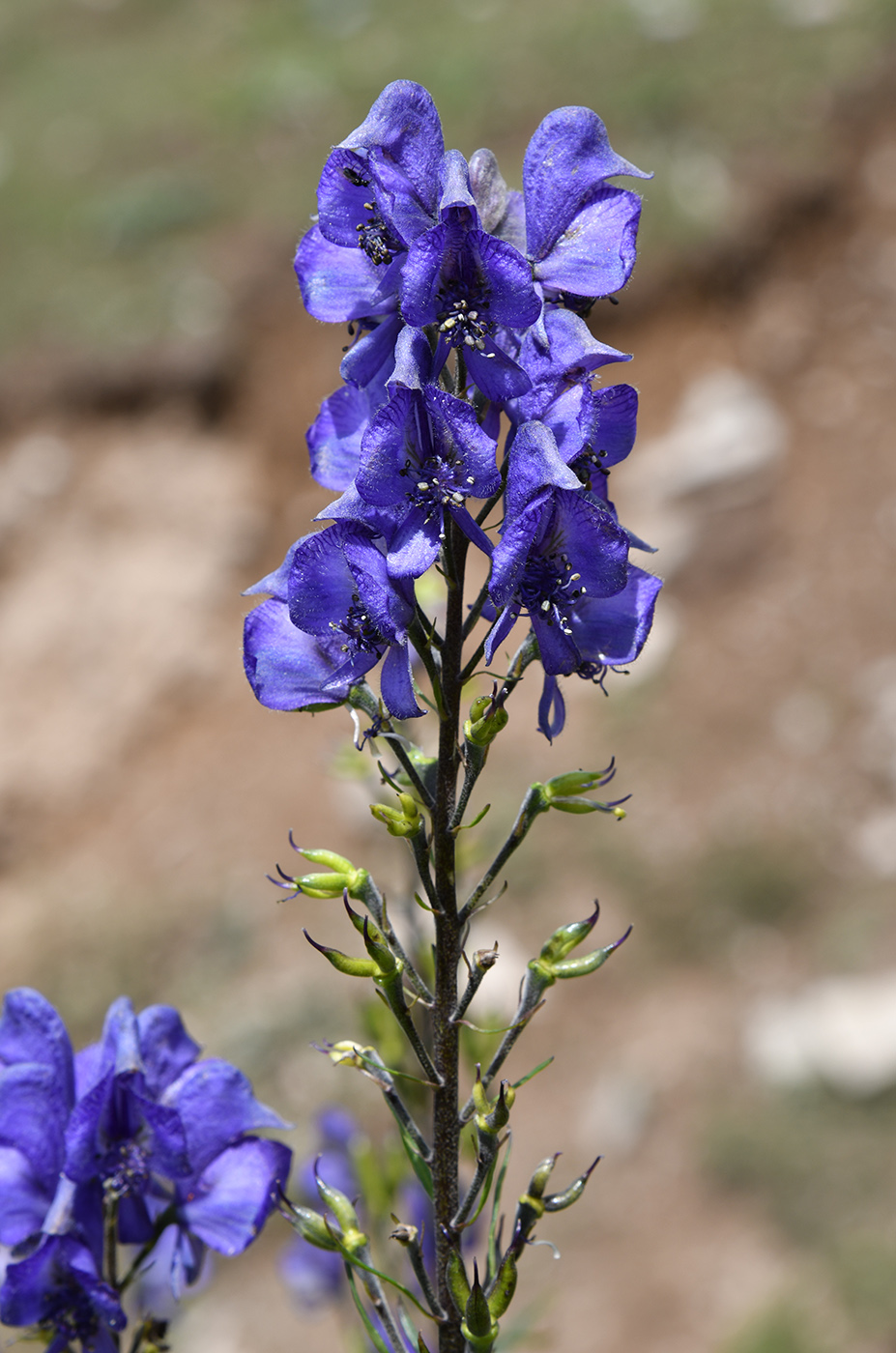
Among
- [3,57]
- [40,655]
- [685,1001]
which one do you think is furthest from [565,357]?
[3,57]

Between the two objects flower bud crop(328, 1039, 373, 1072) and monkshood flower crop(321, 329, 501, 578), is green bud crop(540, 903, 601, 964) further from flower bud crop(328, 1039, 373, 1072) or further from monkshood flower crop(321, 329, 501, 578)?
monkshood flower crop(321, 329, 501, 578)

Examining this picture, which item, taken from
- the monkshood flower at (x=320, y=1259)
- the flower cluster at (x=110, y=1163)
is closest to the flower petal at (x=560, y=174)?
the flower cluster at (x=110, y=1163)

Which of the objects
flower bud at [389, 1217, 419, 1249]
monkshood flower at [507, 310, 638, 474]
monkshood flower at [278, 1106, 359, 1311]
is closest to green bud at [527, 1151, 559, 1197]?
flower bud at [389, 1217, 419, 1249]

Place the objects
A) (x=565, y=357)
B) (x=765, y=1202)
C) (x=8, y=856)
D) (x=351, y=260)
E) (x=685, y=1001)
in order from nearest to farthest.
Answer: (x=565, y=357), (x=351, y=260), (x=765, y=1202), (x=685, y=1001), (x=8, y=856)

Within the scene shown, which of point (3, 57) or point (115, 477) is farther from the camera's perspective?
point (3, 57)

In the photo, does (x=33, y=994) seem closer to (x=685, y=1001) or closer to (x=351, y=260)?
(x=351, y=260)

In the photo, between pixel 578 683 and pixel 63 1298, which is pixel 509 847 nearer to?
pixel 63 1298

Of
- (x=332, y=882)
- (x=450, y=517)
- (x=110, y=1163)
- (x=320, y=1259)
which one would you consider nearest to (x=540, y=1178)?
(x=332, y=882)

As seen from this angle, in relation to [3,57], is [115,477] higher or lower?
lower
